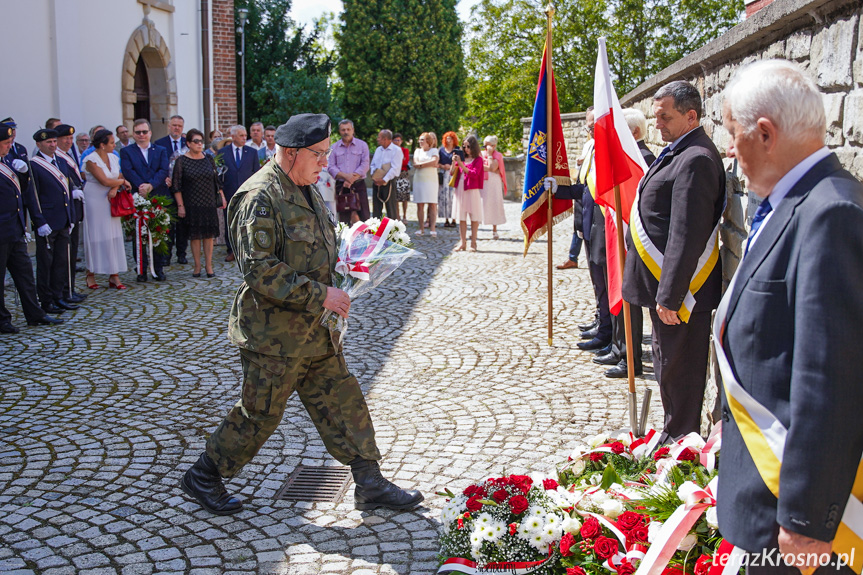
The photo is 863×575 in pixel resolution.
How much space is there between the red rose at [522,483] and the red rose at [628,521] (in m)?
0.50

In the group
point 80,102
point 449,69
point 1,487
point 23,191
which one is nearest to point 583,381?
point 1,487

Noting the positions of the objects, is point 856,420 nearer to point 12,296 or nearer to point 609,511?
point 609,511

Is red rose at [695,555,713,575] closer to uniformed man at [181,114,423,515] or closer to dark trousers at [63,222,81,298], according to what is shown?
uniformed man at [181,114,423,515]

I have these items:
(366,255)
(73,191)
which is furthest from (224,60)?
(366,255)

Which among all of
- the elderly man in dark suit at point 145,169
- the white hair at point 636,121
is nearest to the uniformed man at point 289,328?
the white hair at point 636,121

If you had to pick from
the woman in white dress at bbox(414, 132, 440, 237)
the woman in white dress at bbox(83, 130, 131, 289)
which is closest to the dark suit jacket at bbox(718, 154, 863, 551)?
the woman in white dress at bbox(83, 130, 131, 289)

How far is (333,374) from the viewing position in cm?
409

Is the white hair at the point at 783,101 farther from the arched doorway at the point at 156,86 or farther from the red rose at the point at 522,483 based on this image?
the arched doorway at the point at 156,86

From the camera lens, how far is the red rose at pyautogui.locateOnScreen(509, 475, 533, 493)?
3613 millimetres

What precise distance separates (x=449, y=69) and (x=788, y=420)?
34358 mm

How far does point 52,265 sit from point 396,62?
27.1 metres

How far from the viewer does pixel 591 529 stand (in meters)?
3.22

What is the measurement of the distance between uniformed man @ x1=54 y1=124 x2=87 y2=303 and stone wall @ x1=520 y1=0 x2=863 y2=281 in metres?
6.84

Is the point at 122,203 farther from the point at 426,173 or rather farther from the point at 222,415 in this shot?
the point at 426,173
